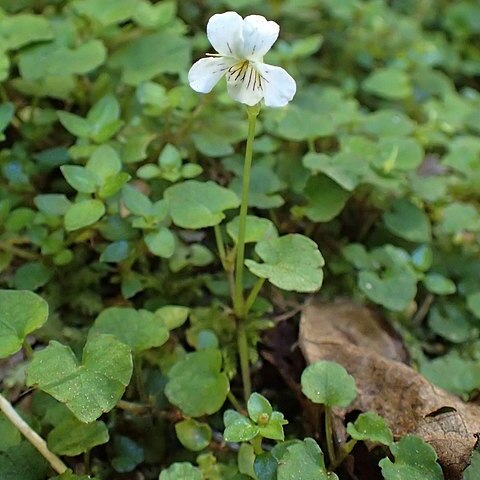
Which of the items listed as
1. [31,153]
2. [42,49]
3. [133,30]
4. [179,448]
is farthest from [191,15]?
[179,448]

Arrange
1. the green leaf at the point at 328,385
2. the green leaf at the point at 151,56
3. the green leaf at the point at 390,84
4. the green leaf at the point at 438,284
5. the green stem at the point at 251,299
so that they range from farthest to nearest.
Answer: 1. the green leaf at the point at 390,84
2. the green leaf at the point at 151,56
3. the green leaf at the point at 438,284
4. the green stem at the point at 251,299
5. the green leaf at the point at 328,385

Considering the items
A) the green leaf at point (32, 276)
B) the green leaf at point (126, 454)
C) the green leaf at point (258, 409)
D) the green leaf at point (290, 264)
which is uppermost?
the green leaf at point (290, 264)

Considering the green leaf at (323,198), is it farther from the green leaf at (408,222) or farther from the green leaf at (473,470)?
the green leaf at (473,470)

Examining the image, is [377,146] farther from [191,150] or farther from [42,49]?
[42,49]

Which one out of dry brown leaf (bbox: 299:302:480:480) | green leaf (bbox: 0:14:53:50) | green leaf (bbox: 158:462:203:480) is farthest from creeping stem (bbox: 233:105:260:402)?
green leaf (bbox: 0:14:53:50)

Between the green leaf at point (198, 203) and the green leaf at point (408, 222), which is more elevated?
the green leaf at point (198, 203)

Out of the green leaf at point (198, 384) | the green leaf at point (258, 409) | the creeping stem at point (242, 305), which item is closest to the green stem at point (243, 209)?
the creeping stem at point (242, 305)

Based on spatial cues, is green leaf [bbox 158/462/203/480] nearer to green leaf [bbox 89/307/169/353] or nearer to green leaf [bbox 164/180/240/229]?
green leaf [bbox 89/307/169/353]
